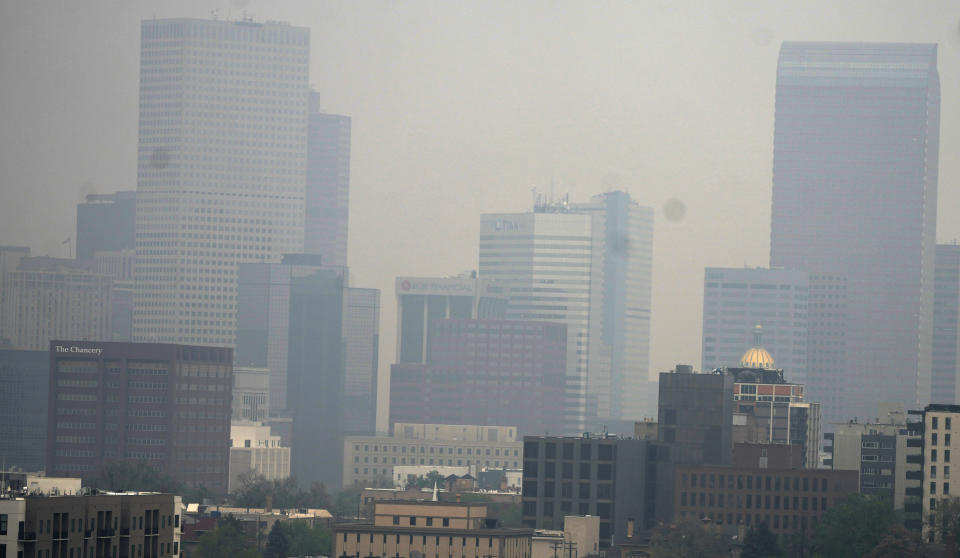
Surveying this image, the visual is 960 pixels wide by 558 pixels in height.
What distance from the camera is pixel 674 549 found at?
169 m

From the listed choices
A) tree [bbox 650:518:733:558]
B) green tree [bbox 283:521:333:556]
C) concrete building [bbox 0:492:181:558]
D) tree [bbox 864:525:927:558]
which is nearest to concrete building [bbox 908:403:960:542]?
tree [bbox 650:518:733:558]

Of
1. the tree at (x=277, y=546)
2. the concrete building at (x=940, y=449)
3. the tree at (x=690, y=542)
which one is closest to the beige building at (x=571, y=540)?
the tree at (x=690, y=542)

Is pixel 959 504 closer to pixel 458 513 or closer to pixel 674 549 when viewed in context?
pixel 674 549

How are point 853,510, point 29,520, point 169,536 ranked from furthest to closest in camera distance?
1. point 853,510
2. point 169,536
3. point 29,520

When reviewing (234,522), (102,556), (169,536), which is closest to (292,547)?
(234,522)

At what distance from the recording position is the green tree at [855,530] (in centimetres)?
16938

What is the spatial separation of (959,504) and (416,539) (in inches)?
1784

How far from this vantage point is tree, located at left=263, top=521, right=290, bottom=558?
6959 inches

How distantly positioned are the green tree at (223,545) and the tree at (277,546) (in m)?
4.46

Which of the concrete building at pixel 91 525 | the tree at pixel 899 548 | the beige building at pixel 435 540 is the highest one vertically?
the concrete building at pixel 91 525

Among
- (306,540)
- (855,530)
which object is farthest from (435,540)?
(855,530)

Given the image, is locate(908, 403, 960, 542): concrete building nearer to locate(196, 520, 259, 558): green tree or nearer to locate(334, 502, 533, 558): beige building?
locate(334, 502, 533, 558): beige building

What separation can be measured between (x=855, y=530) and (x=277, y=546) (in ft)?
148

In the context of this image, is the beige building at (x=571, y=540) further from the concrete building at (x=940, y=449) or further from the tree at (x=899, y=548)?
the concrete building at (x=940, y=449)
